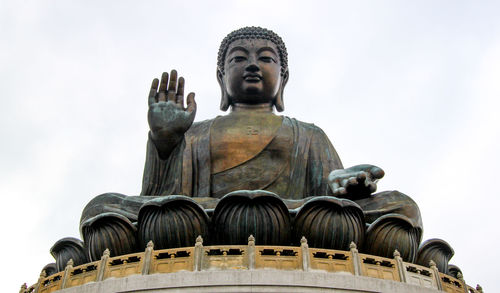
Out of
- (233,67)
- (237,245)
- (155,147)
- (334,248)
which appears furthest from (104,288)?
(233,67)

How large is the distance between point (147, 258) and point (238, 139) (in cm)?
376

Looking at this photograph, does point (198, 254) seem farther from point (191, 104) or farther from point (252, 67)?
point (252, 67)

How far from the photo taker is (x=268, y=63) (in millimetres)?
12328

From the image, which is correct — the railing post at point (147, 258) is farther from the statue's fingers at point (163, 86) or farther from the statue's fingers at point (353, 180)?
the statue's fingers at point (353, 180)

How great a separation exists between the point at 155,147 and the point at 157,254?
2.90 meters

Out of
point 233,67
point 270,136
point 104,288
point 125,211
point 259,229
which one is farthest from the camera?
Result: point 233,67

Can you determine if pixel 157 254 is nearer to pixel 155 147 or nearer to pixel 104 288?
pixel 104 288

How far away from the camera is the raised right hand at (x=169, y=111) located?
995 cm

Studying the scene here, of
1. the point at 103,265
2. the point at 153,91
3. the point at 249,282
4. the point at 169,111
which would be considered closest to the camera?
the point at 249,282

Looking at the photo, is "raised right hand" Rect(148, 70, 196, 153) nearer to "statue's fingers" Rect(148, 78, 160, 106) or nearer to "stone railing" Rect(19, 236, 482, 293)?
"statue's fingers" Rect(148, 78, 160, 106)

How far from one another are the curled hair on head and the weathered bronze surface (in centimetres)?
2

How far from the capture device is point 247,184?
35.3 ft

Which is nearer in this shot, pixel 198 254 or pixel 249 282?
pixel 249 282

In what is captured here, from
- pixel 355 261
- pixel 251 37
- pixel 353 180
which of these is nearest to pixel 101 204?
pixel 353 180
